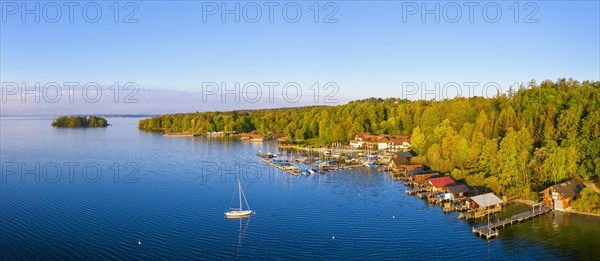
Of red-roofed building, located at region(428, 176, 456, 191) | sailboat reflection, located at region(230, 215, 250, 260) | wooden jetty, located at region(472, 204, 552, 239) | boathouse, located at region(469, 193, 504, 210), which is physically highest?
red-roofed building, located at region(428, 176, 456, 191)

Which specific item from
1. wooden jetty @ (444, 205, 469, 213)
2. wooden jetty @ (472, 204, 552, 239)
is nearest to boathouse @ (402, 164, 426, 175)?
wooden jetty @ (444, 205, 469, 213)

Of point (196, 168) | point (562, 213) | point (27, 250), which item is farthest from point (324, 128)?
point (27, 250)

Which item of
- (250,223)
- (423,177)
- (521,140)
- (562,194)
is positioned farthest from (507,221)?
(250,223)

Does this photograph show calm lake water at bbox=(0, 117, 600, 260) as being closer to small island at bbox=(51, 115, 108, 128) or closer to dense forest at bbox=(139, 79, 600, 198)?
dense forest at bbox=(139, 79, 600, 198)

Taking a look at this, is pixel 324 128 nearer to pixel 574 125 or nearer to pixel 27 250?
pixel 574 125

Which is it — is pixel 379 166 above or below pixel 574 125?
below
